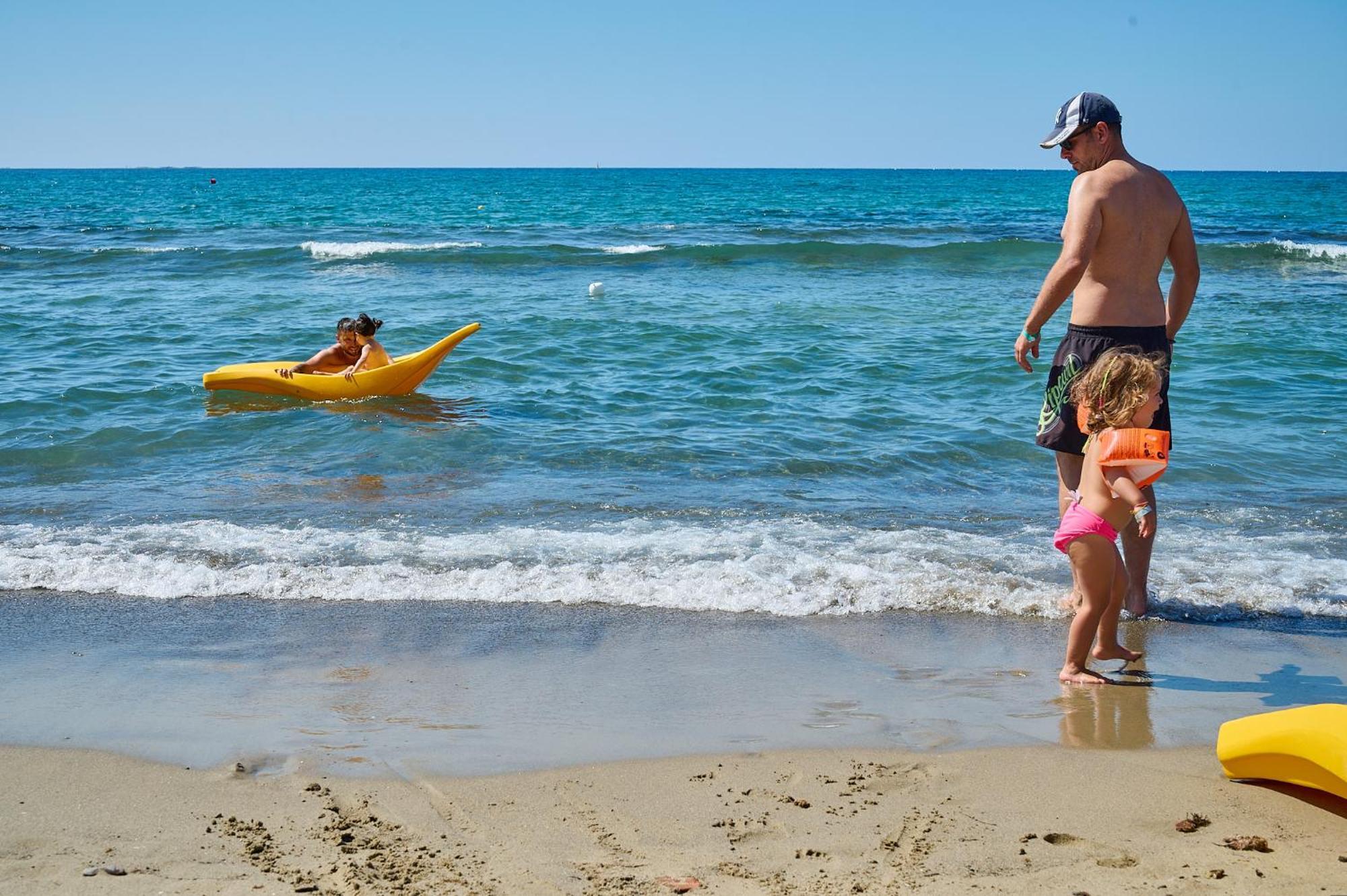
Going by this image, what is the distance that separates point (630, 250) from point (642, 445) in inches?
601

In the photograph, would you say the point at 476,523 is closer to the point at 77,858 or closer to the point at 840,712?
the point at 840,712

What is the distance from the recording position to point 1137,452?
11.7 feet

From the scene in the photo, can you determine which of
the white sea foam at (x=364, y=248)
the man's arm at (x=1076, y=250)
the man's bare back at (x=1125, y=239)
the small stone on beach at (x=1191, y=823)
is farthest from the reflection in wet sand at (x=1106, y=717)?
the white sea foam at (x=364, y=248)

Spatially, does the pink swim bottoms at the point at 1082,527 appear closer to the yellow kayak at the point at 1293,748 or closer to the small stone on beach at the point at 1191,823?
the yellow kayak at the point at 1293,748

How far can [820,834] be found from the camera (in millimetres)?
2717

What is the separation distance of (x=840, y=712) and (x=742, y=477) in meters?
3.37

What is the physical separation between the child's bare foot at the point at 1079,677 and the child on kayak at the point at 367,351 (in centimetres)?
695

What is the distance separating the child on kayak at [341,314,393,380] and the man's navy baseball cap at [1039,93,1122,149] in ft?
21.6

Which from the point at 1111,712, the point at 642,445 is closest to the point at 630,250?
the point at 642,445

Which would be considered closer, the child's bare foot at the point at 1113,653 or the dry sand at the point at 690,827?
the dry sand at the point at 690,827

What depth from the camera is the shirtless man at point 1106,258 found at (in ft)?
13.4

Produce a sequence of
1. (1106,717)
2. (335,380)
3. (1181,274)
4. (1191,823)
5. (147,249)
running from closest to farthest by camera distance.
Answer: (1191,823)
(1106,717)
(1181,274)
(335,380)
(147,249)

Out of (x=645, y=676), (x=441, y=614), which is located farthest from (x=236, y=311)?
(x=645, y=676)

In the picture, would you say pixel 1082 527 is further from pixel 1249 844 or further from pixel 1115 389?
pixel 1249 844
